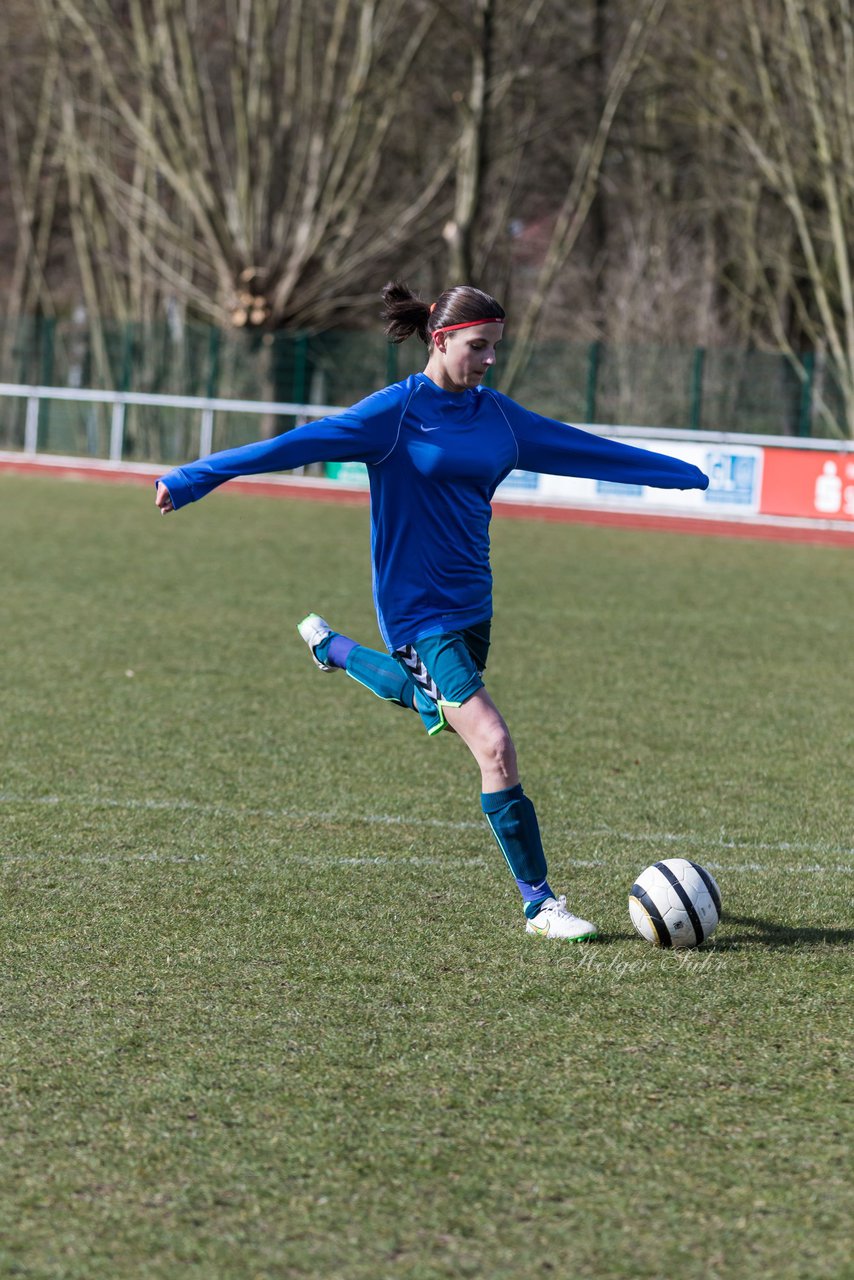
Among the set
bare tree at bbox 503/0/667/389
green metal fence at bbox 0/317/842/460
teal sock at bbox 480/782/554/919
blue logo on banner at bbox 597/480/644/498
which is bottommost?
teal sock at bbox 480/782/554/919

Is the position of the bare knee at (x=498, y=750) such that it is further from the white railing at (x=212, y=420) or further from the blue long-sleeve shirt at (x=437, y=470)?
the white railing at (x=212, y=420)

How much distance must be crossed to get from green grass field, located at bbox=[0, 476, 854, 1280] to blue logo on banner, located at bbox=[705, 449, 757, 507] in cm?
1067

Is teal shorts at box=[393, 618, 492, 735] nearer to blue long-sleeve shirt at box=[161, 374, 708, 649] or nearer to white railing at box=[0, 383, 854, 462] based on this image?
blue long-sleeve shirt at box=[161, 374, 708, 649]

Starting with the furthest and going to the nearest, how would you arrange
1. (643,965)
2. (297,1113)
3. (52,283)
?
1. (52,283)
2. (643,965)
3. (297,1113)

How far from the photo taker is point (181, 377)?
31438 millimetres

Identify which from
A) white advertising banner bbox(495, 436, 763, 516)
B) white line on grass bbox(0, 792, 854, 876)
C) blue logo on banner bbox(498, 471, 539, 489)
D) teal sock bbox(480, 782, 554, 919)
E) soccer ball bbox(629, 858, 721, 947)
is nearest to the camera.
Answer: soccer ball bbox(629, 858, 721, 947)

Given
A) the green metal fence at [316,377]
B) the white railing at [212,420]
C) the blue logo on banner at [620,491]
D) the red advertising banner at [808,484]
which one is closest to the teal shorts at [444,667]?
the red advertising banner at [808,484]

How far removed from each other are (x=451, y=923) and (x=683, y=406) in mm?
22756

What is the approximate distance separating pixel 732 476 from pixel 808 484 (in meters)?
1.00

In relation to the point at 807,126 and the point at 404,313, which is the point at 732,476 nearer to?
the point at 807,126

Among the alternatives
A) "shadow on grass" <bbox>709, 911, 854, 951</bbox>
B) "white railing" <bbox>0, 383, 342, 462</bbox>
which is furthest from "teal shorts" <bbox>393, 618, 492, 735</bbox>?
"white railing" <bbox>0, 383, 342, 462</bbox>

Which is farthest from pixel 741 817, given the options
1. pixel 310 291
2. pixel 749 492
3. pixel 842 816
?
pixel 310 291

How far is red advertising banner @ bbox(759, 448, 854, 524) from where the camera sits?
780 inches

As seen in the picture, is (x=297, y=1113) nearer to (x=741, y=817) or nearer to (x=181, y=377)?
(x=741, y=817)
